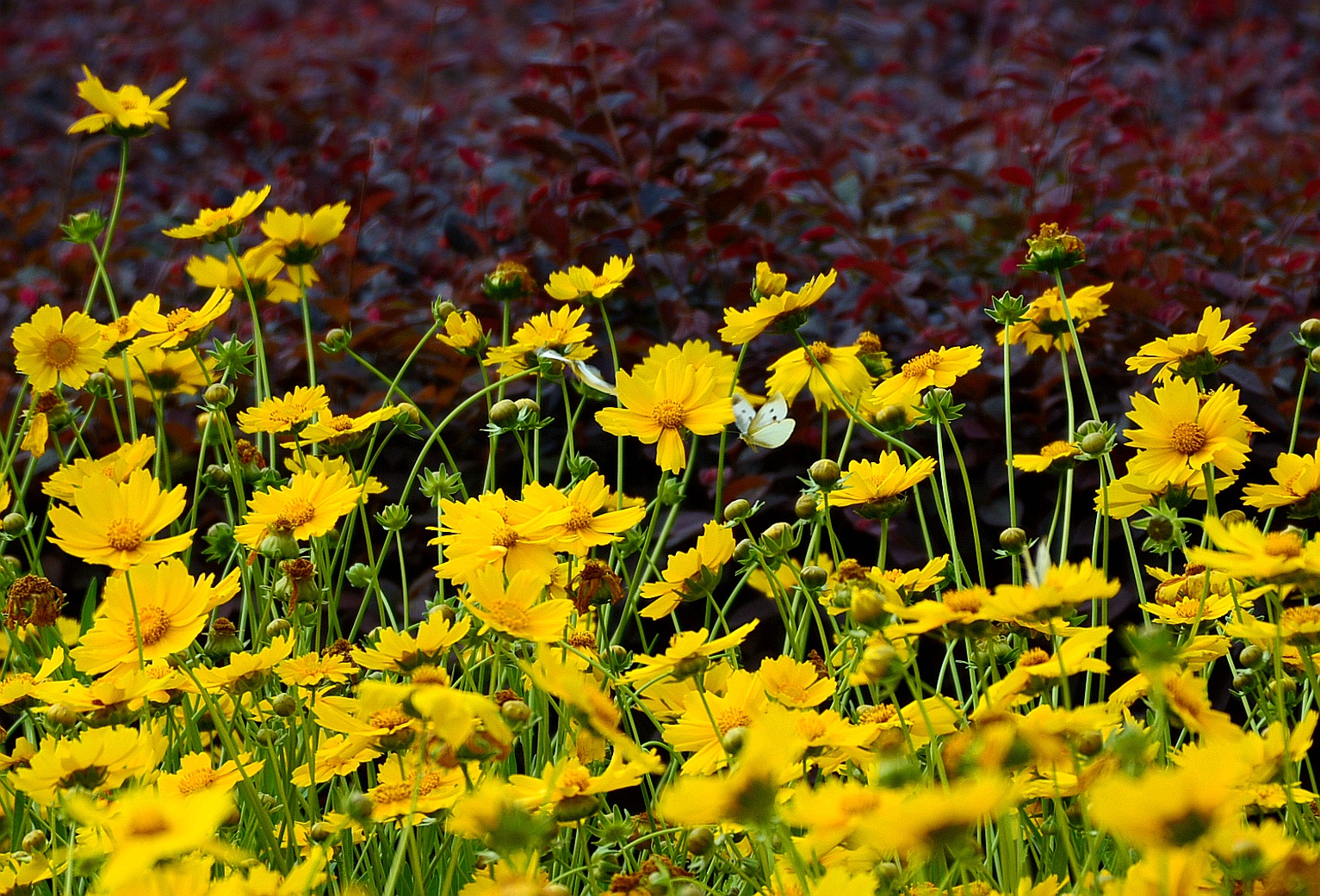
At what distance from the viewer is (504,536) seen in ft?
2.93

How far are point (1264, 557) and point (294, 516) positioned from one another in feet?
2.08

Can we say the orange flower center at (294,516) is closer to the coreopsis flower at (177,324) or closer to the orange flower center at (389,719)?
the orange flower center at (389,719)

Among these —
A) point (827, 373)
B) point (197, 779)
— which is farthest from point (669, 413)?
point (197, 779)

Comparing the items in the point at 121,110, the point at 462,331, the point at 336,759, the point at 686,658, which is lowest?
the point at 336,759

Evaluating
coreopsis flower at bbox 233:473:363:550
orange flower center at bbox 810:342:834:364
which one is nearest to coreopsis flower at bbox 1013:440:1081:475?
orange flower center at bbox 810:342:834:364

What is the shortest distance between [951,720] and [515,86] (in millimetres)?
2986

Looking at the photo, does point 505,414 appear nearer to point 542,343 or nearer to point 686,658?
point 542,343

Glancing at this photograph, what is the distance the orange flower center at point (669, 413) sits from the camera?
1028 mm

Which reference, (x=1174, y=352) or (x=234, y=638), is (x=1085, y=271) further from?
(x=234, y=638)

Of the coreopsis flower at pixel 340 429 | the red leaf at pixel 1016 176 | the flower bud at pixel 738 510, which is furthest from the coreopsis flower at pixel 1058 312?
the red leaf at pixel 1016 176

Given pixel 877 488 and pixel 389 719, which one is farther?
pixel 877 488

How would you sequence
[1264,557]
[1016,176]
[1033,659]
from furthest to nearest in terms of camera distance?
[1016,176] → [1033,659] → [1264,557]

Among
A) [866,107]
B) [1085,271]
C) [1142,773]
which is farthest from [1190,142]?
[1142,773]

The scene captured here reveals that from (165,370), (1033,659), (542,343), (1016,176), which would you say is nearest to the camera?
(1033,659)
